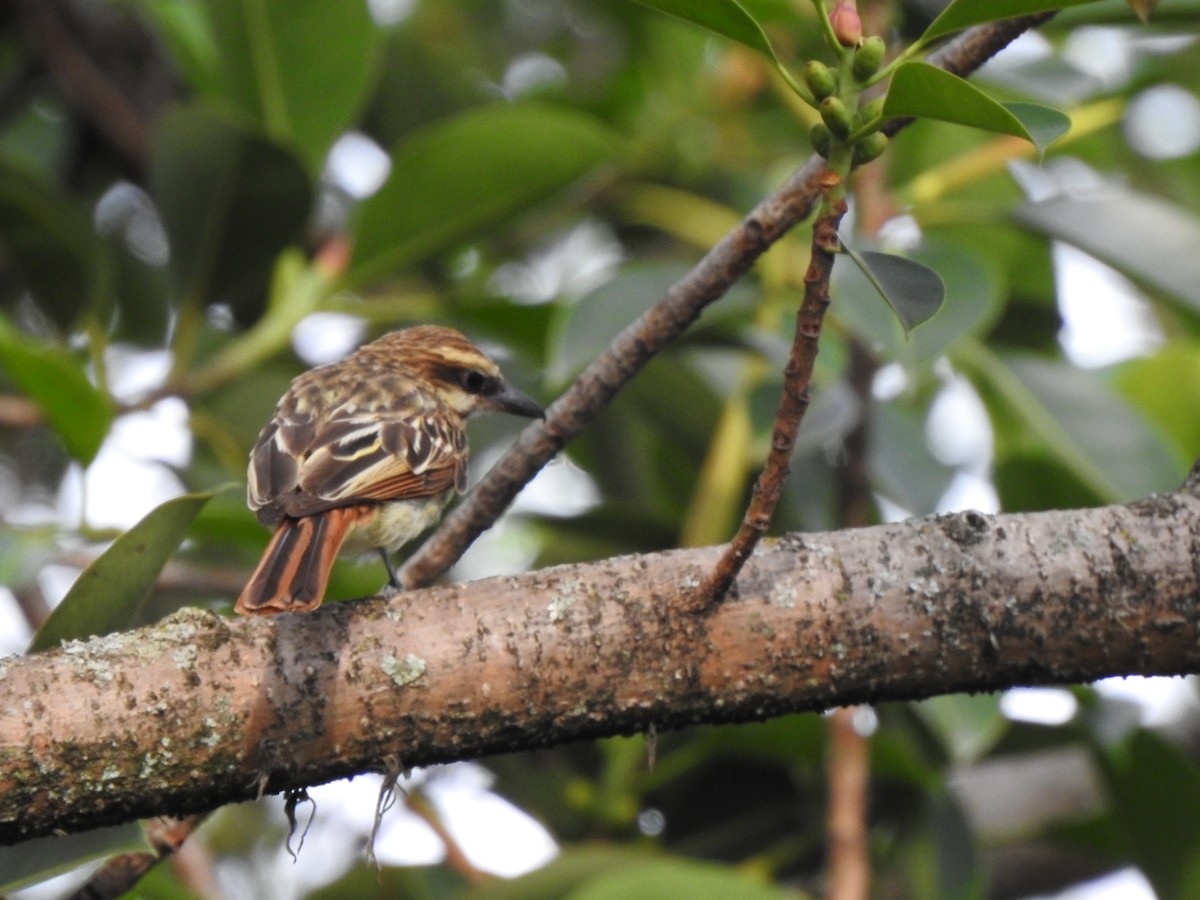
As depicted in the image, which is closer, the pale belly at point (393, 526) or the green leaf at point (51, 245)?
the pale belly at point (393, 526)

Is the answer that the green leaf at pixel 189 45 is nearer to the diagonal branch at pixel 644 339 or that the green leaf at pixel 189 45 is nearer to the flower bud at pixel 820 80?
the diagonal branch at pixel 644 339

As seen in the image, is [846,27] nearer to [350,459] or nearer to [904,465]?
[350,459]

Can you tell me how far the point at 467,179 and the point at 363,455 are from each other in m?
1.46

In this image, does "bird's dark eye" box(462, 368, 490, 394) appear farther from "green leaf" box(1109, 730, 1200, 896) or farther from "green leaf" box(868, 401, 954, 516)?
"green leaf" box(1109, 730, 1200, 896)

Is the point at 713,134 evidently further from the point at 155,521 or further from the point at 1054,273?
the point at 155,521

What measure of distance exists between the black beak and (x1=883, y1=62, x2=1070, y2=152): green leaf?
7.35 feet

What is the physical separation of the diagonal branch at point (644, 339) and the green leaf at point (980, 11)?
14.7 inches

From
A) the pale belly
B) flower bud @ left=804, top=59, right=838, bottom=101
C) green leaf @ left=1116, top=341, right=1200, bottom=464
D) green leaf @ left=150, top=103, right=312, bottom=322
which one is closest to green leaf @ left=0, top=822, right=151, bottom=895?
the pale belly

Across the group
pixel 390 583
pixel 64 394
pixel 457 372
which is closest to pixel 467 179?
pixel 457 372

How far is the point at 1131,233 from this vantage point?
430 centimetres

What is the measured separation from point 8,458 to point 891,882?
388 centimetres

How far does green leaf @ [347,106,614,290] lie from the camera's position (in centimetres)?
437

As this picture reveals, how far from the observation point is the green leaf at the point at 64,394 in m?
3.71

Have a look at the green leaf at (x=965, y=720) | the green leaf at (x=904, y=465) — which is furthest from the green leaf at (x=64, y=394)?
the green leaf at (x=965, y=720)
